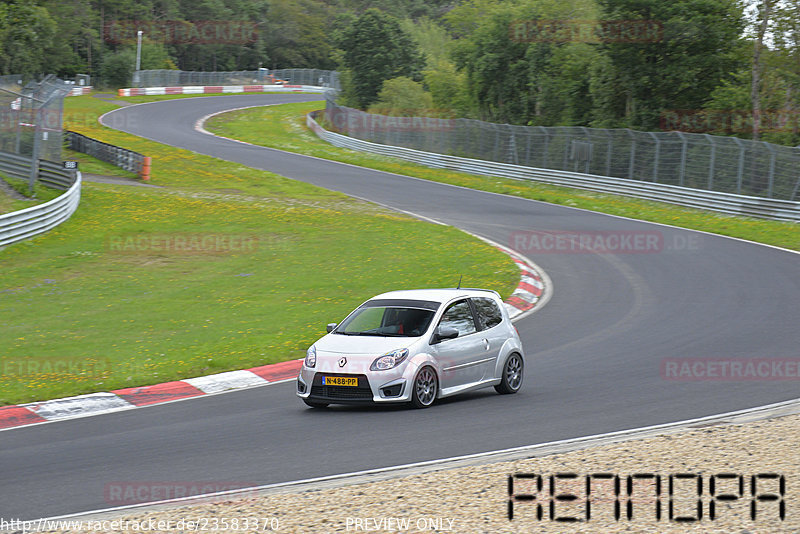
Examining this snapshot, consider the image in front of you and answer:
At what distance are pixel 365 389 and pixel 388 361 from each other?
430 millimetres

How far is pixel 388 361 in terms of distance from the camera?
10.8m

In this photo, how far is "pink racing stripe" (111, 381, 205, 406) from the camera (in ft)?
39.9

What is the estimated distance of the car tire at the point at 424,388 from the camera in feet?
35.9

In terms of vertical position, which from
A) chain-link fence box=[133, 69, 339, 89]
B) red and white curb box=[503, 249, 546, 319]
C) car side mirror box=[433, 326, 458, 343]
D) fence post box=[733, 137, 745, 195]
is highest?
chain-link fence box=[133, 69, 339, 89]

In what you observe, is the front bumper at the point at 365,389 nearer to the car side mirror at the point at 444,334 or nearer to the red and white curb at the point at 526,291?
the car side mirror at the point at 444,334

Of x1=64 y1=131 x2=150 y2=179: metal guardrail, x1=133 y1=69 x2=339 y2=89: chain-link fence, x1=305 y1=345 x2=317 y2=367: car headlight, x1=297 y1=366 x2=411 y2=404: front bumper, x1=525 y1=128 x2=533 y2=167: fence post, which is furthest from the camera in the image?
x1=133 y1=69 x2=339 y2=89: chain-link fence

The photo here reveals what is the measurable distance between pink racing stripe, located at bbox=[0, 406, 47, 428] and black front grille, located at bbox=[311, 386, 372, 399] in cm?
345

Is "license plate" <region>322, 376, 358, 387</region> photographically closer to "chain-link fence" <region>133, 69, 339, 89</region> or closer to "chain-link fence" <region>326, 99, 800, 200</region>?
"chain-link fence" <region>326, 99, 800, 200</region>

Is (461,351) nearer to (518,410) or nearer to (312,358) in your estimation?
(518,410)

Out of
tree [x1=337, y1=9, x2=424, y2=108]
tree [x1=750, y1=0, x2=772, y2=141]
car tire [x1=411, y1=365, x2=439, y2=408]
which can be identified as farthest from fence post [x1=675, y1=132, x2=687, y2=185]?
tree [x1=337, y1=9, x2=424, y2=108]

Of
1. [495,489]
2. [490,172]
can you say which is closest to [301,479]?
[495,489]

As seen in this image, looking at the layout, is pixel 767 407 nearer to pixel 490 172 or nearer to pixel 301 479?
pixel 301 479

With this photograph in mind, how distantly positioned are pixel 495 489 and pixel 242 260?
55.9 feet

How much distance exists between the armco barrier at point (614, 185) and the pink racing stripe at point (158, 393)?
23.6m
